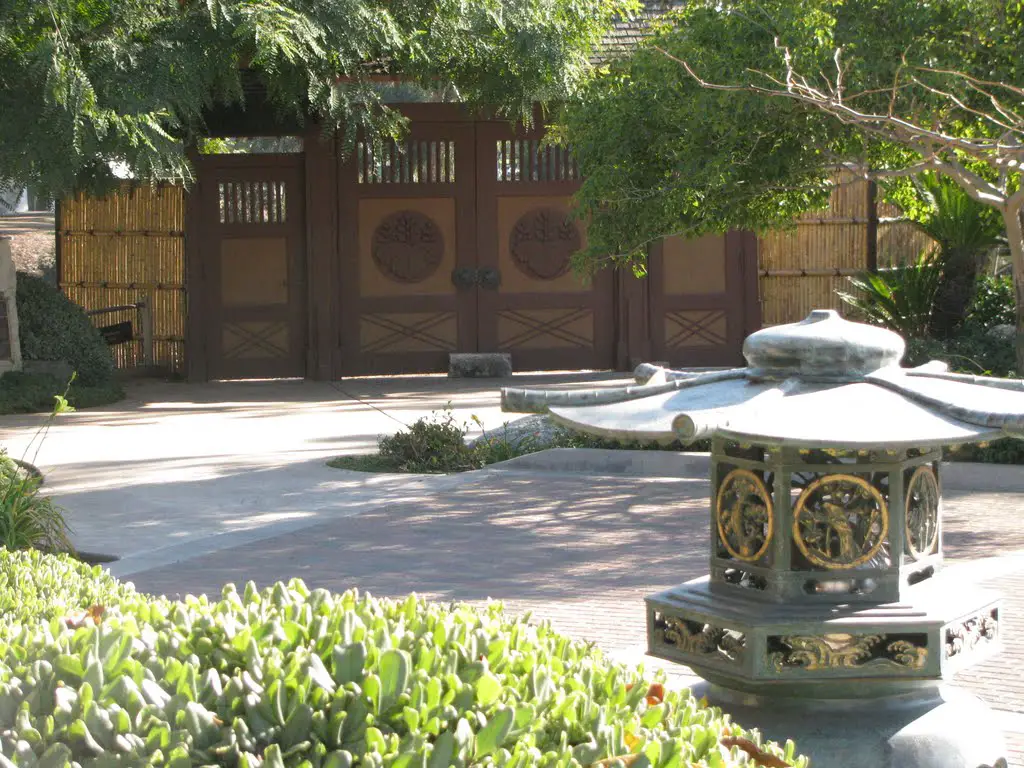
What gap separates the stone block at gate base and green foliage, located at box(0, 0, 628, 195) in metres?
3.11

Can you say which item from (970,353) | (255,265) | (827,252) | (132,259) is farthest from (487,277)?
(970,353)

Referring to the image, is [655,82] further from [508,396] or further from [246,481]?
[508,396]

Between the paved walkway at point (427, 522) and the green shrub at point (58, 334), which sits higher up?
the green shrub at point (58, 334)

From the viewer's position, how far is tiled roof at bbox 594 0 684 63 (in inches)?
679

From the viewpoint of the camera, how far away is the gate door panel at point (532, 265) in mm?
18375

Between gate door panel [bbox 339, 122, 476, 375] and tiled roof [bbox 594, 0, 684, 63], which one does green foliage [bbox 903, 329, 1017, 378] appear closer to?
tiled roof [bbox 594, 0, 684, 63]

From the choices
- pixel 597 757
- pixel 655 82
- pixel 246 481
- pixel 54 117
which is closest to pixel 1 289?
pixel 54 117

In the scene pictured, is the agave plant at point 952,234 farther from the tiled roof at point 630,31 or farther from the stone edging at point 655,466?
the stone edging at point 655,466

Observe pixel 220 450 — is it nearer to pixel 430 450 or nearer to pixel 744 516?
pixel 430 450

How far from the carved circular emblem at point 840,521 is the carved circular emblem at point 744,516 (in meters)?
0.10

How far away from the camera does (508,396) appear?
14.3 ft

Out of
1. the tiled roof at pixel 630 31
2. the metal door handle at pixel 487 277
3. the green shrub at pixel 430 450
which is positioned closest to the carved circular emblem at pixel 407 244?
the metal door handle at pixel 487 277

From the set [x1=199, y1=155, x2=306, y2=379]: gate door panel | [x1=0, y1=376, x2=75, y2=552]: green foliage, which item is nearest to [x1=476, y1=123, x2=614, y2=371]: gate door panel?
[x1=199, y1=155, x2=306, y2=379]: gate door panel

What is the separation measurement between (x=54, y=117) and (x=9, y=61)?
0.97 metres
